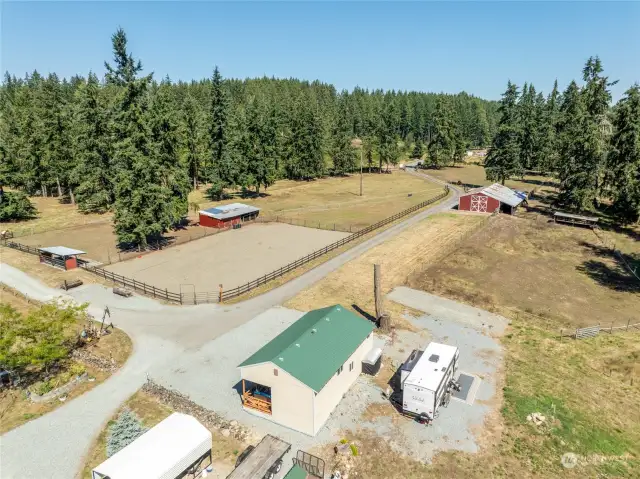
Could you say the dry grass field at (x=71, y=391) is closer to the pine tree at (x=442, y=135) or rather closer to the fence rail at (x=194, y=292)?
the fence rail at (x=194, y=292)

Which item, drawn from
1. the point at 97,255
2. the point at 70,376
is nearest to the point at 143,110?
the point at 97,255

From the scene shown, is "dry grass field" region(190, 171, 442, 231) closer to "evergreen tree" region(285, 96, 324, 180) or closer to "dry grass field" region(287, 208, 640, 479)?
"evergreen tree" region(285, 96, 324, 180)

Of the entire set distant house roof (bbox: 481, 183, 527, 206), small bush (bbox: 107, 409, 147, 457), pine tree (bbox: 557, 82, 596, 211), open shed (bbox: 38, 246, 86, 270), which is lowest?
small bush (bbox: 107, 409, 147, 457)

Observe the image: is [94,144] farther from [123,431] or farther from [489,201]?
[489,201]

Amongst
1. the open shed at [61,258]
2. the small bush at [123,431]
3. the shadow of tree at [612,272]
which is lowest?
the small bush at [123,431]

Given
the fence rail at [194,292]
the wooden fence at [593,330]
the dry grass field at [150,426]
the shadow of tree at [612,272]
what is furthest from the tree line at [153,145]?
the shadow of tree at [612,272]

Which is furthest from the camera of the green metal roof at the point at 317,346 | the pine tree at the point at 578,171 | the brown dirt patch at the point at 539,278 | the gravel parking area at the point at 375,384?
the pine tree at the point at 578,171

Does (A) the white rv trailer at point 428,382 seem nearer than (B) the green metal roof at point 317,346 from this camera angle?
No

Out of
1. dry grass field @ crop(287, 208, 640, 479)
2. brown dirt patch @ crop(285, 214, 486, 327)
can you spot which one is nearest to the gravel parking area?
dry grass field @ crop(287, 208, 640, 479)
